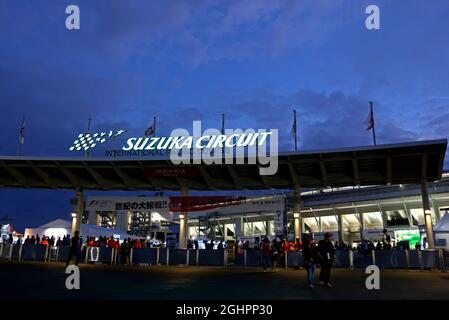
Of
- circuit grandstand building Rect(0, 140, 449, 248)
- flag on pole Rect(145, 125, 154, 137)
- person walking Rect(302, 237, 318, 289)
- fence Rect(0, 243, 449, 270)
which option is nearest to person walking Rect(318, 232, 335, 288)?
person walking Rect(302, 237, 318, 289)

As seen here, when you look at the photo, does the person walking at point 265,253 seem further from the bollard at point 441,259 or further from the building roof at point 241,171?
the bollard at point 441,259

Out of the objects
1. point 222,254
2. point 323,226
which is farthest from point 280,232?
point 323,226

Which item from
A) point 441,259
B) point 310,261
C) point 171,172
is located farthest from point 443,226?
point 171,172

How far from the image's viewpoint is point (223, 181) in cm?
2888

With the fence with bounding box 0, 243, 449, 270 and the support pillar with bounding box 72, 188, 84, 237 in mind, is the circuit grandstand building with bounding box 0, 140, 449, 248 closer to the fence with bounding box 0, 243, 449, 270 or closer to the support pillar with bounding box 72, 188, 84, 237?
the support pillar with bounding box 72, 188, 84, 237

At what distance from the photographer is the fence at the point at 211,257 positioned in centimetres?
2198

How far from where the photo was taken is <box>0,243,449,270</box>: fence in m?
22.0

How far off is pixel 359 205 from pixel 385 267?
132ft

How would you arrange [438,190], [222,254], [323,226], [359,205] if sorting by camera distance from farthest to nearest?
[323,226] < [359,205] < [438,190] < [222,254]

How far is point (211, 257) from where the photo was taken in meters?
24.3

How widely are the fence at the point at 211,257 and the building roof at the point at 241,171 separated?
514 centimetres

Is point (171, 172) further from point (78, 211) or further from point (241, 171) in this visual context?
point (78, 211)

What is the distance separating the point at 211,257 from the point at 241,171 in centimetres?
655
